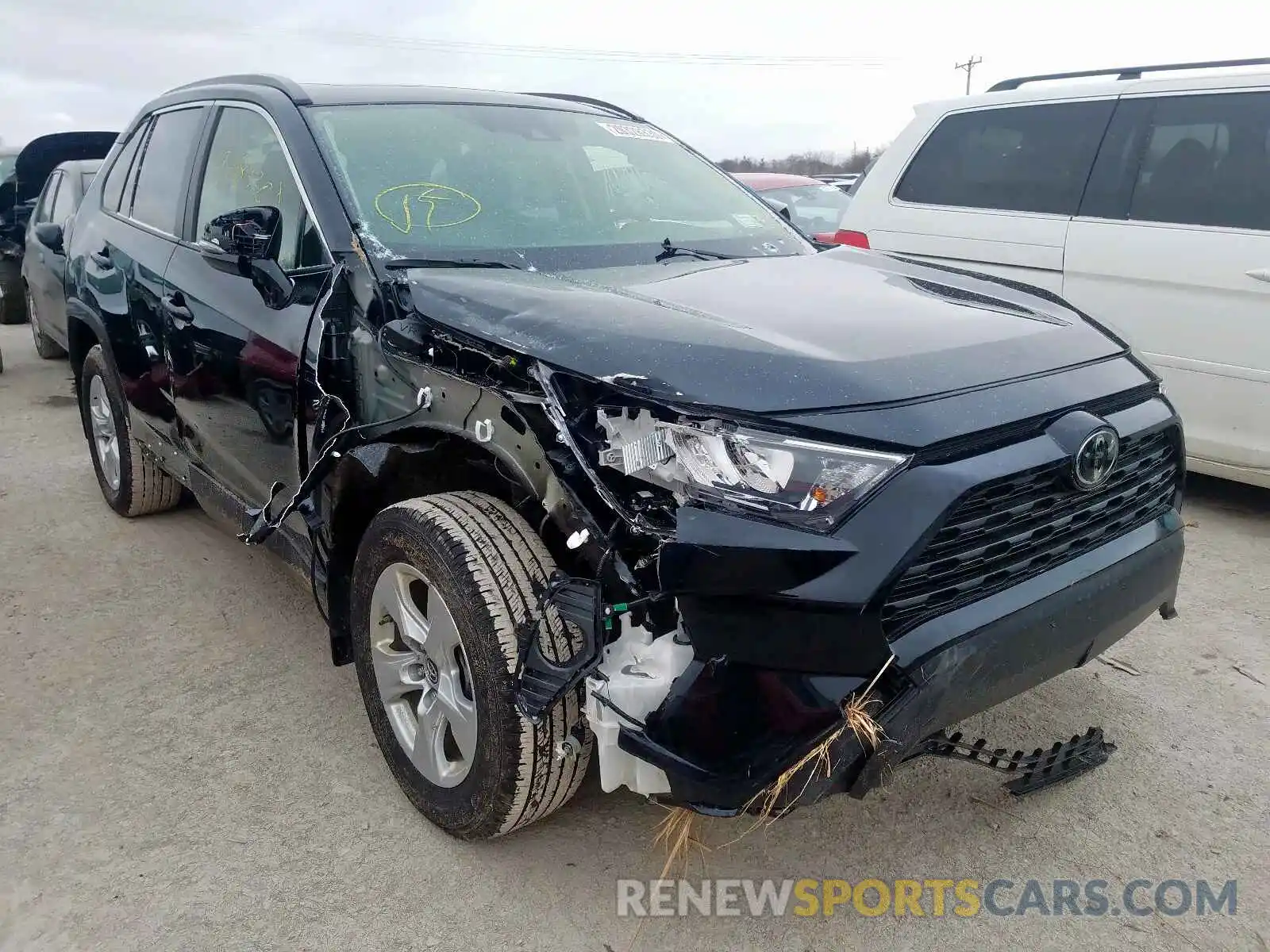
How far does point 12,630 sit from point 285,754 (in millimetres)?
1417

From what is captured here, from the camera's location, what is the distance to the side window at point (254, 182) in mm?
2697

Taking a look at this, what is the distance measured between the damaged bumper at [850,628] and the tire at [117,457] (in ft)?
9.99

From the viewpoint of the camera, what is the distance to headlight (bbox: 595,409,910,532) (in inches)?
67.7

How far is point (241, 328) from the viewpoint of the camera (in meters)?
2.88

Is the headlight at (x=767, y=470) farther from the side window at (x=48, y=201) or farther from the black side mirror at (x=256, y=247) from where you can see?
the side window at (x=48, y=201)

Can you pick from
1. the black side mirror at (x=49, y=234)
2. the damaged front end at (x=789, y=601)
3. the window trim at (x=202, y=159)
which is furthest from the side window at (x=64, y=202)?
the damaged front end at (x=789, y=601)

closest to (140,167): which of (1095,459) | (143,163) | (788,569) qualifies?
(143,163)

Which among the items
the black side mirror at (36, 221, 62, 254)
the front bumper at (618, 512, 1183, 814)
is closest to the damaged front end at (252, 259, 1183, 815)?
the front bumper at (618, 512, 1183, 814)

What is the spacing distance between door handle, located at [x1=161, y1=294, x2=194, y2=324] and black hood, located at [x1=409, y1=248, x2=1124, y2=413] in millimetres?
1193

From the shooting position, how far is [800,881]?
7.36 ft

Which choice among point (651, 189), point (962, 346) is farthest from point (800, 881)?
point (651, 189)

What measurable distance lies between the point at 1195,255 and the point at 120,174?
463 cm

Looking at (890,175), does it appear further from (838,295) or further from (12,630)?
(12,630)

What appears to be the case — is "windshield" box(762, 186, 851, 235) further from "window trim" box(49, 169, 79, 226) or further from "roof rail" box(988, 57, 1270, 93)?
"window trim" box(49, 169, 79, 226)
